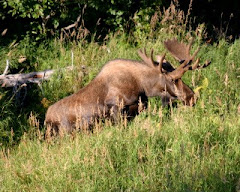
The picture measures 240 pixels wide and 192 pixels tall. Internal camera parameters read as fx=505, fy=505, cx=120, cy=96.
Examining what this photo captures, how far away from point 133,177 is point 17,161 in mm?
1811

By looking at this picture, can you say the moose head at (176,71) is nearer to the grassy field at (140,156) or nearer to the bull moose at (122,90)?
the bull moose at (122,90)

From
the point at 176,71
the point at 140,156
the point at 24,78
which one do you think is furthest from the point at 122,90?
the point at 140,156

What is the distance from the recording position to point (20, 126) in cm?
838

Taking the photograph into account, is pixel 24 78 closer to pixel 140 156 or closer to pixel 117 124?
pixel 117 124

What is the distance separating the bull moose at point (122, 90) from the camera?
834cm

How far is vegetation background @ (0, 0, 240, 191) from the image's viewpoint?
203 inches

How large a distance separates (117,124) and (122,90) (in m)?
1.05

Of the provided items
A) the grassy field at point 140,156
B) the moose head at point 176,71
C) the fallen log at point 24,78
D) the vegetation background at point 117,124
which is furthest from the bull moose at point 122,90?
the fallen log at point 24,78

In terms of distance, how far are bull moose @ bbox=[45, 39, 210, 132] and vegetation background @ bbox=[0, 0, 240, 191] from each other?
0.95 feet

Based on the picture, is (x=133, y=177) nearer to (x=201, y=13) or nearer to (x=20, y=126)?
(x=20, y=126)

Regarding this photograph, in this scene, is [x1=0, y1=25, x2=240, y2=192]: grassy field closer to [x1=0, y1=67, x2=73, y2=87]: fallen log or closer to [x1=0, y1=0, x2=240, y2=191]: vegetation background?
[x1=0, y1=0, x2=240, y2=191]: vegetation background

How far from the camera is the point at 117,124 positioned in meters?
7.46

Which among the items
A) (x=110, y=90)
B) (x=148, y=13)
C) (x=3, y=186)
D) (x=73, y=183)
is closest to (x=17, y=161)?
(x=3, y=186)

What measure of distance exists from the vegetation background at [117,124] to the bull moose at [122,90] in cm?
29
